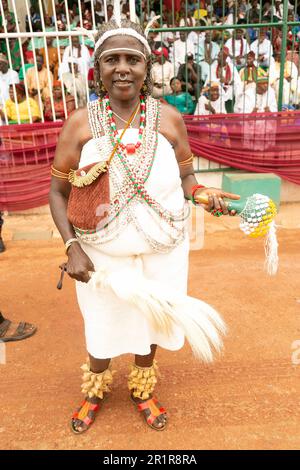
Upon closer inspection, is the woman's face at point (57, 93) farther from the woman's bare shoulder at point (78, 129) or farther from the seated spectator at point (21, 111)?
the woman's bare shoulder at point (78, 129)

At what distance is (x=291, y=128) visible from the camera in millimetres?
5914

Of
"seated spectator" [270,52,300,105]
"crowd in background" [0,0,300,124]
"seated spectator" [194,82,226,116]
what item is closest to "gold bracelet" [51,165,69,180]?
"crowd in background" [0,0,300,124]

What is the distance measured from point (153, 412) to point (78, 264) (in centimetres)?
94

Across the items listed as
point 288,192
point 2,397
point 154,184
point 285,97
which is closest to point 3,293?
point 2,397

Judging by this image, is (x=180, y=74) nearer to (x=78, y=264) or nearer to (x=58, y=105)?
(x=58, y=105)

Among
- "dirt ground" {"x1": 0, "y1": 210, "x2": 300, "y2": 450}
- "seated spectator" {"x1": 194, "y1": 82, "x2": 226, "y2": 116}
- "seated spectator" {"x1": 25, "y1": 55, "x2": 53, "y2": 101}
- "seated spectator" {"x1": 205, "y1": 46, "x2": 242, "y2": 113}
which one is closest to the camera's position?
"dirt ground" {"x1": 0, "y1": 210, "x2": 300, "y2": 450}

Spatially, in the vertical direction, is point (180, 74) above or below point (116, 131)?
below

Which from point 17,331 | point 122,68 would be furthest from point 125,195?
point 17,331

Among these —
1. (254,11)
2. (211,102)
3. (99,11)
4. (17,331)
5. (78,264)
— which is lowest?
(17,331)

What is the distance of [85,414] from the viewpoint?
2268 millimetres

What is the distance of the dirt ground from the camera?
7.16 feet

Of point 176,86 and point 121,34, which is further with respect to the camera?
point 176,86

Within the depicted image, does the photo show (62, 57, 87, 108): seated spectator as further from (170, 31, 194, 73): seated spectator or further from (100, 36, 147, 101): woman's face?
(100, 36, 147, 101): woman's face

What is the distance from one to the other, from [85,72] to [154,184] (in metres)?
4.06
